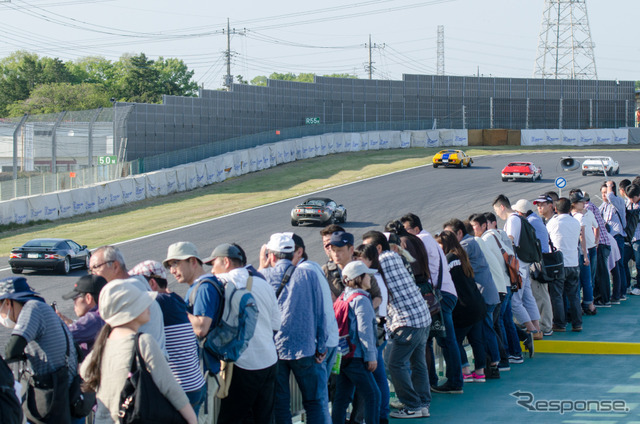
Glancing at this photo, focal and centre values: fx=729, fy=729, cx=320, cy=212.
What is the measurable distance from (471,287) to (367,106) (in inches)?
2685

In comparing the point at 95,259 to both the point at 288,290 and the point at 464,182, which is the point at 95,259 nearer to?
the point at 288,290

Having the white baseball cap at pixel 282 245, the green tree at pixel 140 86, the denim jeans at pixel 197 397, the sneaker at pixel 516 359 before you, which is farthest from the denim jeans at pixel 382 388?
the green tree at pixel 140 86

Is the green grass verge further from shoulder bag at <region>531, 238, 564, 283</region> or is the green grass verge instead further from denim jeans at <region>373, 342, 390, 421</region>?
denim jeans at <region>373, 342, 390, 421</region>

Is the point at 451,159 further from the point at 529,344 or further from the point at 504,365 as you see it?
the point at 504,365

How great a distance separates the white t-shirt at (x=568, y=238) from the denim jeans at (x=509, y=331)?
2207 millimetres

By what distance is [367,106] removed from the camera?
75.6 metres

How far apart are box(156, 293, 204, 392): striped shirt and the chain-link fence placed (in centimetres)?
3205

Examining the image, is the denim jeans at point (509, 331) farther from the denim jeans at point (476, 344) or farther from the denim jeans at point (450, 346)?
the denim jeans at point (450, 346)

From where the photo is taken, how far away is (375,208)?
38062mm

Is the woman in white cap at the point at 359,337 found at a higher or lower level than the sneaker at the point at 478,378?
higher

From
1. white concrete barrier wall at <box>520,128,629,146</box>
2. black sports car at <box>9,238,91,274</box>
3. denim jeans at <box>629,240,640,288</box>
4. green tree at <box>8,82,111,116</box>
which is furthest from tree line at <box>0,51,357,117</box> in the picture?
denim jeans at <box>629,240,640,288</box>

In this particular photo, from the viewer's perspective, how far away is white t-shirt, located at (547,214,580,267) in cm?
1129

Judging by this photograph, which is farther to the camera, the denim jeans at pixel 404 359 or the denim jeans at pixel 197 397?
the denim jeans at pixel 404 359

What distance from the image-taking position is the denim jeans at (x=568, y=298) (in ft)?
36.3
